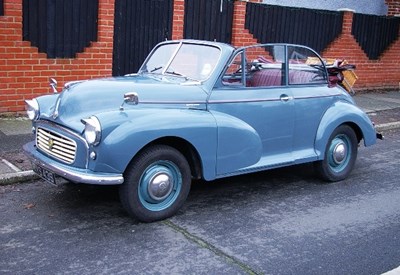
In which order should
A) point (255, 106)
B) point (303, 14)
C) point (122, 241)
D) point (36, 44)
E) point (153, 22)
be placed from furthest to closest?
point (303, 14)
point (153, 22)
point (36, 44)
point (255, 106)
point (122, 241)

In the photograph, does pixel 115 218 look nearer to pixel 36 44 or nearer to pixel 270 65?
pixel 270 65

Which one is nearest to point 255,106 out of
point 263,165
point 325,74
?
point 263,165

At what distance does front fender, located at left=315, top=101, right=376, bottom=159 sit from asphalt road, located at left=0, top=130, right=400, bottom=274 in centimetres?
57

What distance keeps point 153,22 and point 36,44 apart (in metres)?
2.25

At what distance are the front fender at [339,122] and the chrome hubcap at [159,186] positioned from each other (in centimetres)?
212

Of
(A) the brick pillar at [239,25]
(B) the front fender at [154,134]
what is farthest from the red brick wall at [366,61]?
(B) the front fender at [154,134]

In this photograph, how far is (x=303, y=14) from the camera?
11969 millimetres

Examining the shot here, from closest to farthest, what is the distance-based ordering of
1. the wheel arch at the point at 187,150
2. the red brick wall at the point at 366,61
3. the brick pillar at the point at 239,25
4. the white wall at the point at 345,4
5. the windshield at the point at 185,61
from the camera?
1. the wheel arch at the point at 187,150
2. the windshield at the point at 185,61
3. the brick pillar at the point at 239,25
4. the red brick wall at the point at 366,61
5. the white wall at the point at 345,4

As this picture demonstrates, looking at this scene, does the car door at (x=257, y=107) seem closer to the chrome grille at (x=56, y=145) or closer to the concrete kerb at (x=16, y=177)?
the chrome grille at (x=56, y=145)

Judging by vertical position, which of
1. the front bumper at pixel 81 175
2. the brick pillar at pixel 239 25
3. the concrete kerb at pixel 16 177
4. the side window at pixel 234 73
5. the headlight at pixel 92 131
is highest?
the brick pillar at pixel 239 25

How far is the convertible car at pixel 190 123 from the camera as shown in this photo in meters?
4.46

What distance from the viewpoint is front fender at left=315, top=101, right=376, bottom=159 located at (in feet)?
19.9

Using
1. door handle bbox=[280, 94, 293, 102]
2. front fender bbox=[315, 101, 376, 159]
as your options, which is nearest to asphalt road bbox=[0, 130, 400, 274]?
front fender bbox=[315, 101, 376, 159]

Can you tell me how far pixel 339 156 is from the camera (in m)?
6.34
